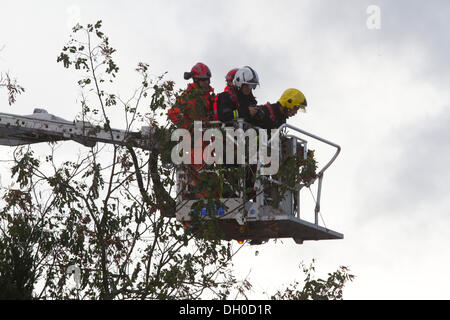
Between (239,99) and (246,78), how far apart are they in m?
A: 0.39

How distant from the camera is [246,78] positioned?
2111 cm

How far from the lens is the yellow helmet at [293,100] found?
21.6m

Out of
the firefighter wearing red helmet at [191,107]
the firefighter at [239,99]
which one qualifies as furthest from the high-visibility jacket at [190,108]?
the firefighter at [239,99]

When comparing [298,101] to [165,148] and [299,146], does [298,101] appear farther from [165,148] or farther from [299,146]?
[165,148]

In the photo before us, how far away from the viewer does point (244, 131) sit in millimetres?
20797

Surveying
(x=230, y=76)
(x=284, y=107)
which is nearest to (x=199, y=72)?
(x=230, y=76)

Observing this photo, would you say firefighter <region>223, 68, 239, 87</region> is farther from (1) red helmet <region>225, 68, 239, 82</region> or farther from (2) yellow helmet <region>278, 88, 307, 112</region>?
(2) yellow helmet <region>278, 88, 307, 112</region>

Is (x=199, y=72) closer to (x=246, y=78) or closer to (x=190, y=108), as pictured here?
(x=246, y=78)

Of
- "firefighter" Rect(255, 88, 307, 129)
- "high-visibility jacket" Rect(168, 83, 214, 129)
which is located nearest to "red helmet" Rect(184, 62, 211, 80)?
"high-visibility jacket" Rect(168, 83, 214, 129)

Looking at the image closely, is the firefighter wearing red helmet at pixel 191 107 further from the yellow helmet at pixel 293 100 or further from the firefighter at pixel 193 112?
the yellow helmet at pixel 293 100

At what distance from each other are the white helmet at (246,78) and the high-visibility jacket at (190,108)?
25.1 inches

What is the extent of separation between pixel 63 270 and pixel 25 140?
2.82 m

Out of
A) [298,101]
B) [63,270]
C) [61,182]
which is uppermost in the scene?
[298,101]

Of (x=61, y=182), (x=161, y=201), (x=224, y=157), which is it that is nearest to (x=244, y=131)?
(x=224, y=157)
